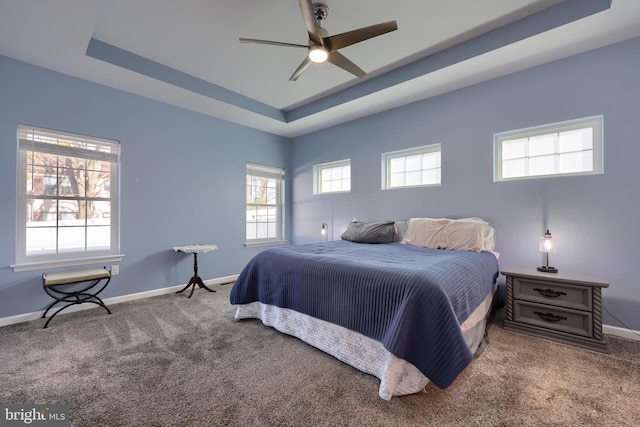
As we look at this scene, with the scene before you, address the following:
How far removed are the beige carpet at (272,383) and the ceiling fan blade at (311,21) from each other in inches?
94.1

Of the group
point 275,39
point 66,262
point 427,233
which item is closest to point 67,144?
point 66,262

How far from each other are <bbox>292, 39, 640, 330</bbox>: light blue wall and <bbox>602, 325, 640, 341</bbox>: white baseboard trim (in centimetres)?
8

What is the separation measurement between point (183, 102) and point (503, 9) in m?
3.64

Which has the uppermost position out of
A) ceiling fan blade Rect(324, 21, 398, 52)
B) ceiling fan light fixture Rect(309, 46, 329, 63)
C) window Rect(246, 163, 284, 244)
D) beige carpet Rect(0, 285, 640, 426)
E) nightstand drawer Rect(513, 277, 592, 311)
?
ceiling fan blade Rect(324, 21, 398, 52)

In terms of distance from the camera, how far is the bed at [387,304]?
1486 millimetres

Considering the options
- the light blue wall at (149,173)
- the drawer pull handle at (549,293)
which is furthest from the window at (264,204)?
the drawer pull handle at (549,293)

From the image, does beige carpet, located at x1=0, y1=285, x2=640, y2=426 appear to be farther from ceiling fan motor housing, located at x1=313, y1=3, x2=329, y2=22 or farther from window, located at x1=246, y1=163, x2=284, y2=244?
ceiling fan motor housing, located at x1=313, y1=3, x2=329, y2=22

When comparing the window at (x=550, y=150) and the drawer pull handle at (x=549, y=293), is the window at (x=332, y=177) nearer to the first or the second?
the window at (x=550, y=150)

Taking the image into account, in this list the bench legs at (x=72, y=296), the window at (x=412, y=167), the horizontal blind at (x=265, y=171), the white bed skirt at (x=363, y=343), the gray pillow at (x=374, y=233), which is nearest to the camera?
the white bed skirt at (x=363, y=343)

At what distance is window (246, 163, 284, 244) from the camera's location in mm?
4719

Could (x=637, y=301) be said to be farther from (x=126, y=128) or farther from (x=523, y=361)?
(x=126, y=128)

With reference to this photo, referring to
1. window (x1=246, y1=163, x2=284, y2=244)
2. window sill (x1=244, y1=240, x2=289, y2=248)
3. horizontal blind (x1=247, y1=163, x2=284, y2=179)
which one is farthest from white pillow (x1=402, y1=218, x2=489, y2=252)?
horizontal blind (x1=247, y1=163, x2=284, y2=179)

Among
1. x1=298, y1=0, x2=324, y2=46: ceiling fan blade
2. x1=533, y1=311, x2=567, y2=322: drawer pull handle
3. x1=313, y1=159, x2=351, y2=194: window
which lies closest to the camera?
x1=298, y1=0, x2=324, y2=46: ceiling fan blade

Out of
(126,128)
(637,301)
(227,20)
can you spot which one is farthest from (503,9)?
(126,128)
